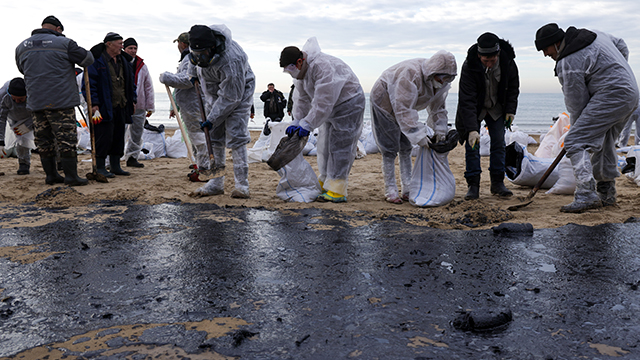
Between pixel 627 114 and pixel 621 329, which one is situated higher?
pixel 627 114

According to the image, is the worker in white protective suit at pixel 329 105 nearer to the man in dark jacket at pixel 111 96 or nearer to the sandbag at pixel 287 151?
the sandbag at pixel 287 151

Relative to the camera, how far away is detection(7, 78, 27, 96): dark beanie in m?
5.95

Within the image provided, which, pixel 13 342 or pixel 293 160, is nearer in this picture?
pixel 13 342

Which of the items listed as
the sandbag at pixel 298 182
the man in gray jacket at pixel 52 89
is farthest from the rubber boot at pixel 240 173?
the man in gray jacket at pixel 52 89

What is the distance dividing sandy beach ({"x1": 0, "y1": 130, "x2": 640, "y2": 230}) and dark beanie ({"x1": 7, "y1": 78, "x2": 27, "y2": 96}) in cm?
112

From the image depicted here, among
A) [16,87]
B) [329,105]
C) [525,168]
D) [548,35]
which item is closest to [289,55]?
[329,105]

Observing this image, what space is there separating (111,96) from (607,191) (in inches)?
229

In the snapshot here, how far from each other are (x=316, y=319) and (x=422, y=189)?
2.84 meters

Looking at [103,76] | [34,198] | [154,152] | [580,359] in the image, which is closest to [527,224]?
[580,359]

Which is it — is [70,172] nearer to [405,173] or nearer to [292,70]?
[292,70]

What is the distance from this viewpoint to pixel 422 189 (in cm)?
454

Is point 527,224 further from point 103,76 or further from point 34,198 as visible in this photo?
point 103,76

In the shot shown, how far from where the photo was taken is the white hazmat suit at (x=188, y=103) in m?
5.09

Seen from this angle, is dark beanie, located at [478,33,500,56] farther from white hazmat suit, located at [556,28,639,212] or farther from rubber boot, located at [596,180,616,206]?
rubber boot, located at [596,180,616,206]
